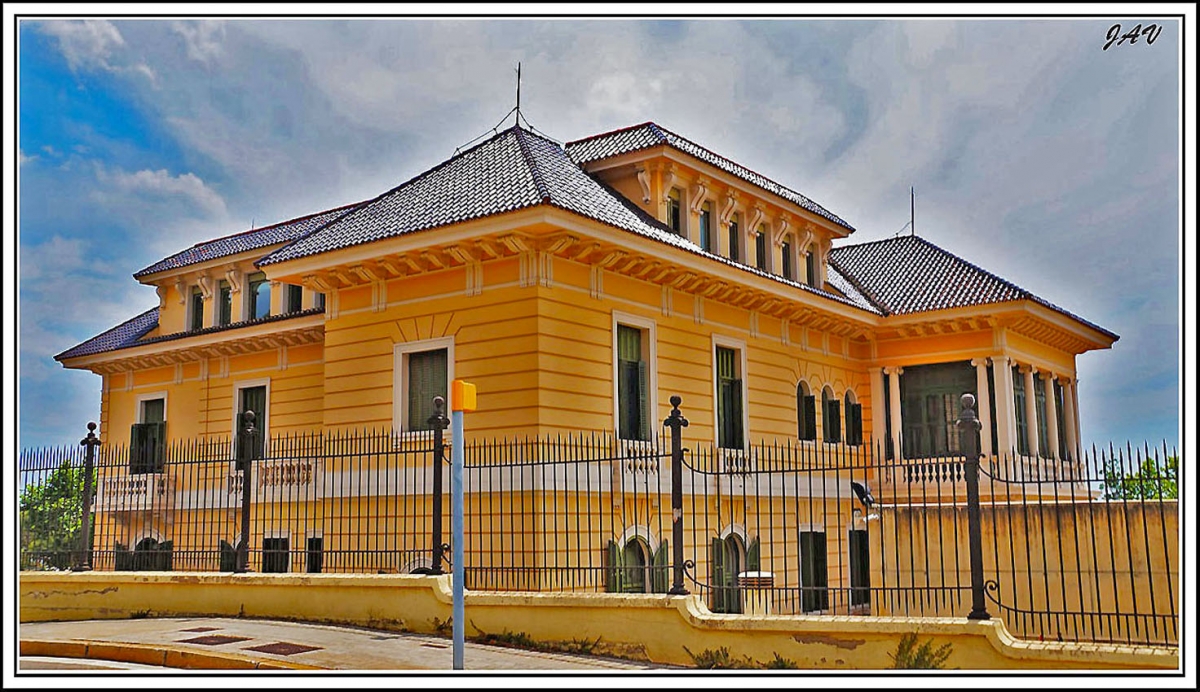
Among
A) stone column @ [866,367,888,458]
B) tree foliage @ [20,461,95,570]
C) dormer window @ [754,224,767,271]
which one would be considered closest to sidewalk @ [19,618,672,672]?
tree foliage @ [20,461,95,570]

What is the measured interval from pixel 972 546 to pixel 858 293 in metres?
15.5

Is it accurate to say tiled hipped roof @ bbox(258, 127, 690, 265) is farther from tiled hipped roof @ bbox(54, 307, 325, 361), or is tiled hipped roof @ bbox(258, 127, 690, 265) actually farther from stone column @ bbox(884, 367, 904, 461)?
stone column @ bbox(884, 367, 904, 461)

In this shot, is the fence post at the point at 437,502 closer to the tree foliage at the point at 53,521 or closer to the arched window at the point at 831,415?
the tree foliage at the point at 53,521

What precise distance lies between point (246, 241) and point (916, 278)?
1507cm

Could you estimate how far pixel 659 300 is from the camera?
726 inches

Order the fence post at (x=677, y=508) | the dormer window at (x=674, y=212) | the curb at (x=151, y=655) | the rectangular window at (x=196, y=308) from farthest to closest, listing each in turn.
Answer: the rectangular window at (x=196, y=308), the dormer window at (x=674, y=212), the fence post at (x=677, y=508), the curb at (x=151, y=655)

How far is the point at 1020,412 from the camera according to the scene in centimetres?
2420

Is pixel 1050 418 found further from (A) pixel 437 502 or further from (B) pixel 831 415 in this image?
(A) pixel 437 502

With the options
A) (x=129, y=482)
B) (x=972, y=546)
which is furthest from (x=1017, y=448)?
(x=129, y=482)

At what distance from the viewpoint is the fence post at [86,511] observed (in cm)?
1550

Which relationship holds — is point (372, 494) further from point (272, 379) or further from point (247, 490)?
point (272, 379)

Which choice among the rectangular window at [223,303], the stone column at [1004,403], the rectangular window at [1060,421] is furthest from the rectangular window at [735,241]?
the rectangular window at [223,303]

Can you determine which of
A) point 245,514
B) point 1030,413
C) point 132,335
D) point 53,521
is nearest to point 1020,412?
point 1030,413

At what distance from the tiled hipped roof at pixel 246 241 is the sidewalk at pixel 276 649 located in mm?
12927
